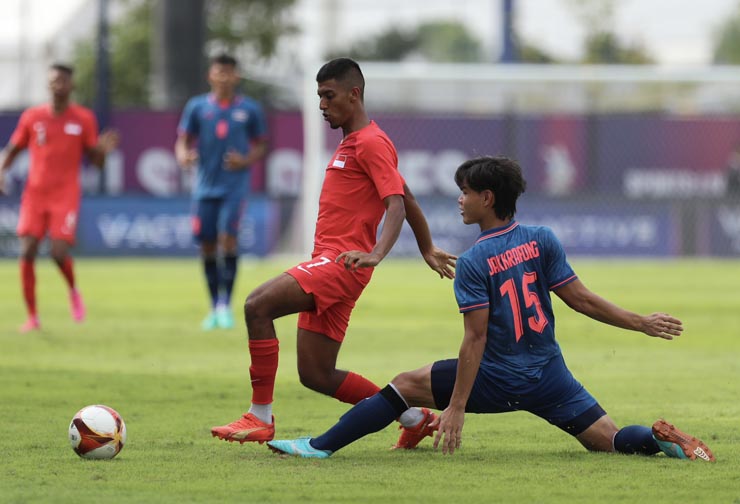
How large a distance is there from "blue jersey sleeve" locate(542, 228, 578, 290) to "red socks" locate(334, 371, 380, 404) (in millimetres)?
1067

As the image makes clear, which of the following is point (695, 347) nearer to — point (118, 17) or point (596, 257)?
point (596, 257)

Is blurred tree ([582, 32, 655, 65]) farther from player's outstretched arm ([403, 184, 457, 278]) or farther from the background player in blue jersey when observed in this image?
player's outstretched arm ([403, 184, 457, 278])

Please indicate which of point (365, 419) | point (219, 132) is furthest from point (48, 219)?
point (365, 419)

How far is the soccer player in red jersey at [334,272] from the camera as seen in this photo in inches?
241

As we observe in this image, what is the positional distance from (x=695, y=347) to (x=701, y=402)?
11.2 ft

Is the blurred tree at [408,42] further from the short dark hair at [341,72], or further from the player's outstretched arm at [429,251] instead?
the short dark hair at [341,72]

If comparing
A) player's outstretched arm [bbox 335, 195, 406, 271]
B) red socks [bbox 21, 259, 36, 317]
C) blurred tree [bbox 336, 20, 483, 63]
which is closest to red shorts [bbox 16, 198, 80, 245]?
red socks [bbox 21, 259, 36, 317]

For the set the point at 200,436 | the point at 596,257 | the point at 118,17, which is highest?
the point at 118,17

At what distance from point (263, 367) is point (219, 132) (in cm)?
700

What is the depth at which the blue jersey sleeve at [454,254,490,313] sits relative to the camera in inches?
226

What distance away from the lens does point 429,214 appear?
23516 mm

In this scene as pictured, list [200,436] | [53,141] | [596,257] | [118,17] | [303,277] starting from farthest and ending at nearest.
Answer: [118,17], [596,257], [53,141], [200,436], [303,277]

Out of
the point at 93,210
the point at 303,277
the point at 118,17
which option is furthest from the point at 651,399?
the point at 118,17

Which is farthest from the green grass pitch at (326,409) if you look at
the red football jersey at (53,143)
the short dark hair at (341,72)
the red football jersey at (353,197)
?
the short dark hair at (341,72)
